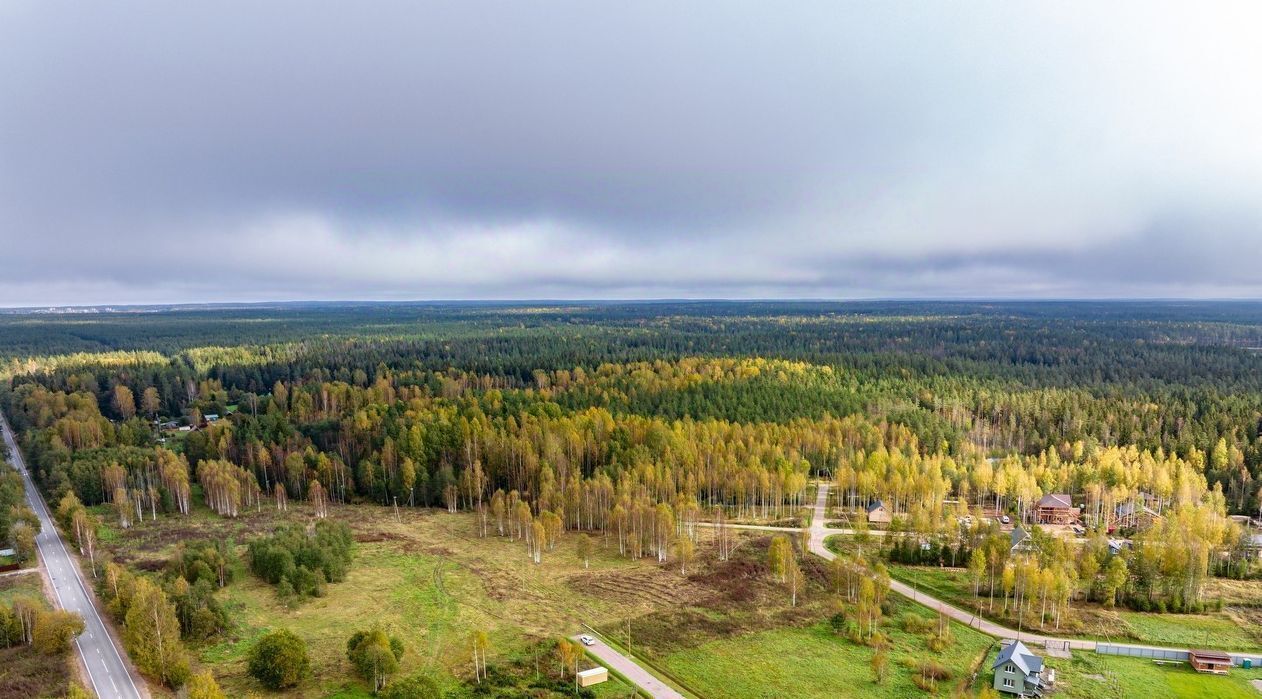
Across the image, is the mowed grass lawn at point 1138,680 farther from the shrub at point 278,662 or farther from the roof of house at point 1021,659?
the shrub at point 278,662

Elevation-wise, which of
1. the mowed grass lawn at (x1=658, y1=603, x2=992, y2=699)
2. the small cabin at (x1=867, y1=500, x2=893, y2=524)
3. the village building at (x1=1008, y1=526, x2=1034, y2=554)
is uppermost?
the village building at (x1=1008, y1=526, x2=1034, y2=554)

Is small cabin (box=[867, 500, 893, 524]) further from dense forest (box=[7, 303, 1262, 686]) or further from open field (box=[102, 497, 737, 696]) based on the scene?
open field (box=[102, 497, 737, 696])

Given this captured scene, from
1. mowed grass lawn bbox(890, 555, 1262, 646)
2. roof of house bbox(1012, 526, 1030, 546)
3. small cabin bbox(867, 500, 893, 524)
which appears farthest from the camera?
small cabin bbox(867, 500, 893, 524)

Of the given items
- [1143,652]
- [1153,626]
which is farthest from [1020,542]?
[1143,652]

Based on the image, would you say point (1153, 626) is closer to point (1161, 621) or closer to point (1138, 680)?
point (1161, 621)

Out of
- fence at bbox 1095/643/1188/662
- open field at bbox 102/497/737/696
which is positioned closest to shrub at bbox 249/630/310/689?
open field at bbox 102/497/737/696
